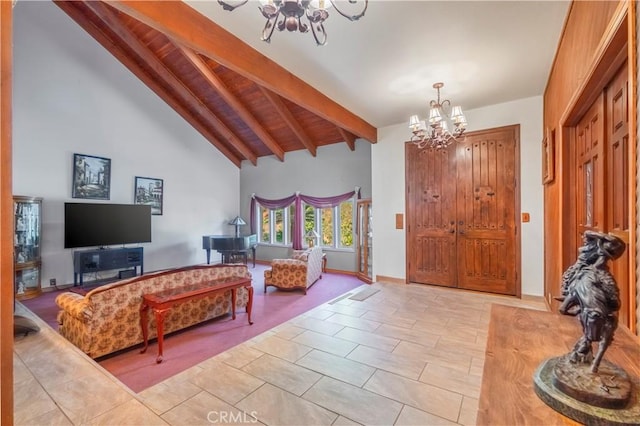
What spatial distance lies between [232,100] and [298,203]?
3153mm

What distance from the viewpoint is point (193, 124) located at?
25.7ft

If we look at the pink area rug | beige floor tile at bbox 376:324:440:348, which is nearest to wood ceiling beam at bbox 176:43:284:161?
the pink area rug

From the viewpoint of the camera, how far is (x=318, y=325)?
3.57m

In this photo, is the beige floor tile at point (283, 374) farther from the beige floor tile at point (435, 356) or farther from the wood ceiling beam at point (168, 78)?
the wood ceiling beam at point (168, 78)

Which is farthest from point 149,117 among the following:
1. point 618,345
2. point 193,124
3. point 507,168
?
point 618,345

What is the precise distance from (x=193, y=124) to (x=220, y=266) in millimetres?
5637

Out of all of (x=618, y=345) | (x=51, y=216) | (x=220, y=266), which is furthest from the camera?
(x=51, y=216)

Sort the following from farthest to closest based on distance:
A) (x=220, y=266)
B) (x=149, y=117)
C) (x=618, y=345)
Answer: (x=149, y=117)
(x=220, y=266)
(x=618, y=345)

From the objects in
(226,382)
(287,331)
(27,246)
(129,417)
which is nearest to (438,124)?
(287,331)

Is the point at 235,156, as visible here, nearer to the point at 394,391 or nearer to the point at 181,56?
the point at 181,56

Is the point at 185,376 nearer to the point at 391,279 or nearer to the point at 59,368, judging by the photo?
the point at 59,368

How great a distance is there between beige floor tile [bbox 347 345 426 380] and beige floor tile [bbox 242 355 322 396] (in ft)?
1.69

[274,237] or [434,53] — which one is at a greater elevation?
[434,53]

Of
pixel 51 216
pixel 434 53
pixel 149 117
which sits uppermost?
pixel 149 117
